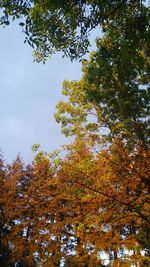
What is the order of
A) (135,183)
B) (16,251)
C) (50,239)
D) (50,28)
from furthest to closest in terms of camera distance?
(16,251), (50,239), (135,183), (50,28)

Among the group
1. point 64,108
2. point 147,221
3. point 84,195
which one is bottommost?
point 147,221

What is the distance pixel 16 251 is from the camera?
1764cm

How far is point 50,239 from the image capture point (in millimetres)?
16250

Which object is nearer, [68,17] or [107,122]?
[68,17]

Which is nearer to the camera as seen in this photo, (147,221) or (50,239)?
(147,221)

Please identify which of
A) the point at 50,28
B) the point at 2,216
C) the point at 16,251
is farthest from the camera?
the point at 2,216

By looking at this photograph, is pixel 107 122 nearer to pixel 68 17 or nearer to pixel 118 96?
pixel 118 96

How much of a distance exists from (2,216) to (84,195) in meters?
12.4

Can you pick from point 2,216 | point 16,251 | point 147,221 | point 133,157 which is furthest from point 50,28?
point 2,216

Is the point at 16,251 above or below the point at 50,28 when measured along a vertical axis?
below

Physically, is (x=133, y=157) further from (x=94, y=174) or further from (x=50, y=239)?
(x=50, y=239)

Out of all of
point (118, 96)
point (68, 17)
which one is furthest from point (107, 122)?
point (68, 17)

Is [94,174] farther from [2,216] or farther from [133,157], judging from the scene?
[2,216]

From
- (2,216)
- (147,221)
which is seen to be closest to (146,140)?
(147,221)
